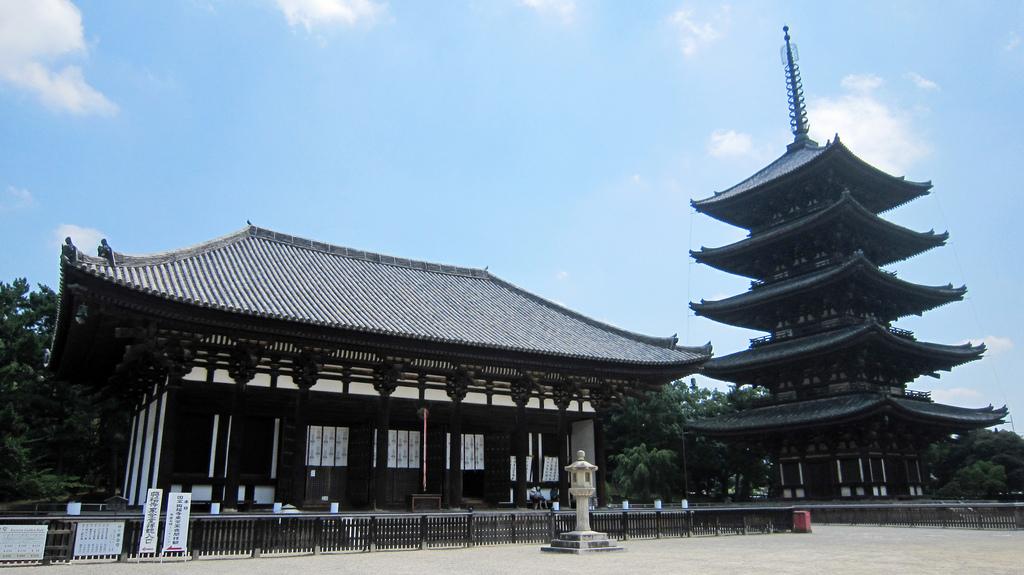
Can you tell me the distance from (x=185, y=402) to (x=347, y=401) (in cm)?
408

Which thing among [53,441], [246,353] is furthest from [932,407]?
[53,441]

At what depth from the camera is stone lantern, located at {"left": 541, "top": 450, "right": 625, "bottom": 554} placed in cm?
1521

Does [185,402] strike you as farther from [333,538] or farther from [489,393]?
[489,393]

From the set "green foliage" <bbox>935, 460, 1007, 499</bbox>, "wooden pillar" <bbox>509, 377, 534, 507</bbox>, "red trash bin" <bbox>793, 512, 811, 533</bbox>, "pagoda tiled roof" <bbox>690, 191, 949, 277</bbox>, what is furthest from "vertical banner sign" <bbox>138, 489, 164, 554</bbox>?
"green foliage" <bbox>935, 460, 1007, 499</bbox>

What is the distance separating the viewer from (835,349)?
99.5ft

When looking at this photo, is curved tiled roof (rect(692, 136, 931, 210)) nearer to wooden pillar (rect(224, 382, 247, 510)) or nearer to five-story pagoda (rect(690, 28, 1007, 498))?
five-story pagoda (rect(690, 28, 1007, 498))

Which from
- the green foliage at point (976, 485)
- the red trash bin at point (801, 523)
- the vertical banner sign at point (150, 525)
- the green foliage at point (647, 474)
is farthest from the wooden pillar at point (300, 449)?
the green foliage at point (976, 485)

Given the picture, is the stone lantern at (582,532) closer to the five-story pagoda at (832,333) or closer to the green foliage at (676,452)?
the five-story pagoda at (832,333)

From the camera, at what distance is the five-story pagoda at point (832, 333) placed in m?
29.8

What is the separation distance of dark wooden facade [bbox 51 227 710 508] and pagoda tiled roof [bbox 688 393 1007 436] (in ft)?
28.8

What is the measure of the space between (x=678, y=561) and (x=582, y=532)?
8.39 ft

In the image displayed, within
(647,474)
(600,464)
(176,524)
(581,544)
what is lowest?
(581,544)

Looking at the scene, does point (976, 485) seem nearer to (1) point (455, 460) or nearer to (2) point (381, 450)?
(1) point (455, 460)

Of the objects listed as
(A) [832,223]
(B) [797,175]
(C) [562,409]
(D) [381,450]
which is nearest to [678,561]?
(D) [381,450]
